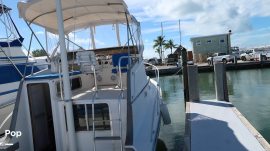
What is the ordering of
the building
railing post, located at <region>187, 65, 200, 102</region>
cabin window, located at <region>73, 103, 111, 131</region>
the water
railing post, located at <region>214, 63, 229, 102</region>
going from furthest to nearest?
the building → railing post, located at <region>187, 65, 200, 102</region> → railing post, located at <region>214, 63, 229, 102</region> → the water → cabin window, located at <region>73, 103, 111, 131</region>

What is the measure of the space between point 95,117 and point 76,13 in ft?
14.1

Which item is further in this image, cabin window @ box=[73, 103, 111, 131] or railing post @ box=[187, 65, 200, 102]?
railing post @ box=[187, 65, 200, 102]

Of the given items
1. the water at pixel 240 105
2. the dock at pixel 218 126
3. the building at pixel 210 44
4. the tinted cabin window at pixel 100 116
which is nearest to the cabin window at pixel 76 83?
the tinted cabin window at pixel 100 116

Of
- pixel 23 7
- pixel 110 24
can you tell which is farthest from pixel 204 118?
pixel 23 7

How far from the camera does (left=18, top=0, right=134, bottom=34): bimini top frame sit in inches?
334

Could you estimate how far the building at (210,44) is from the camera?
56.6m

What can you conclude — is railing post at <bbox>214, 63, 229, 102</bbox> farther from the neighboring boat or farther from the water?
the neighboring boat

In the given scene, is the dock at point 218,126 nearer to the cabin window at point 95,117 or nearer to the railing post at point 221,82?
the railing post at point 221,82

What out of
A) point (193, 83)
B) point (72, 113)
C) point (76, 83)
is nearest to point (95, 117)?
point (72, 113)

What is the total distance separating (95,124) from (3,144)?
5.79 feet

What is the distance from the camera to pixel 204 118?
1223 centimetres

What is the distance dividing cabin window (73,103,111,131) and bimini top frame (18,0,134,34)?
7.99 feet

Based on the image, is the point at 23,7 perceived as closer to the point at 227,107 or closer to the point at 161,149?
the point at 161,149

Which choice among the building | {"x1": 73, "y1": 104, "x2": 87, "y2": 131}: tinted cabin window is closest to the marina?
{"x1": 73, "y1": 104, "x2": 87, "y2": 131}: tinted cabin window
